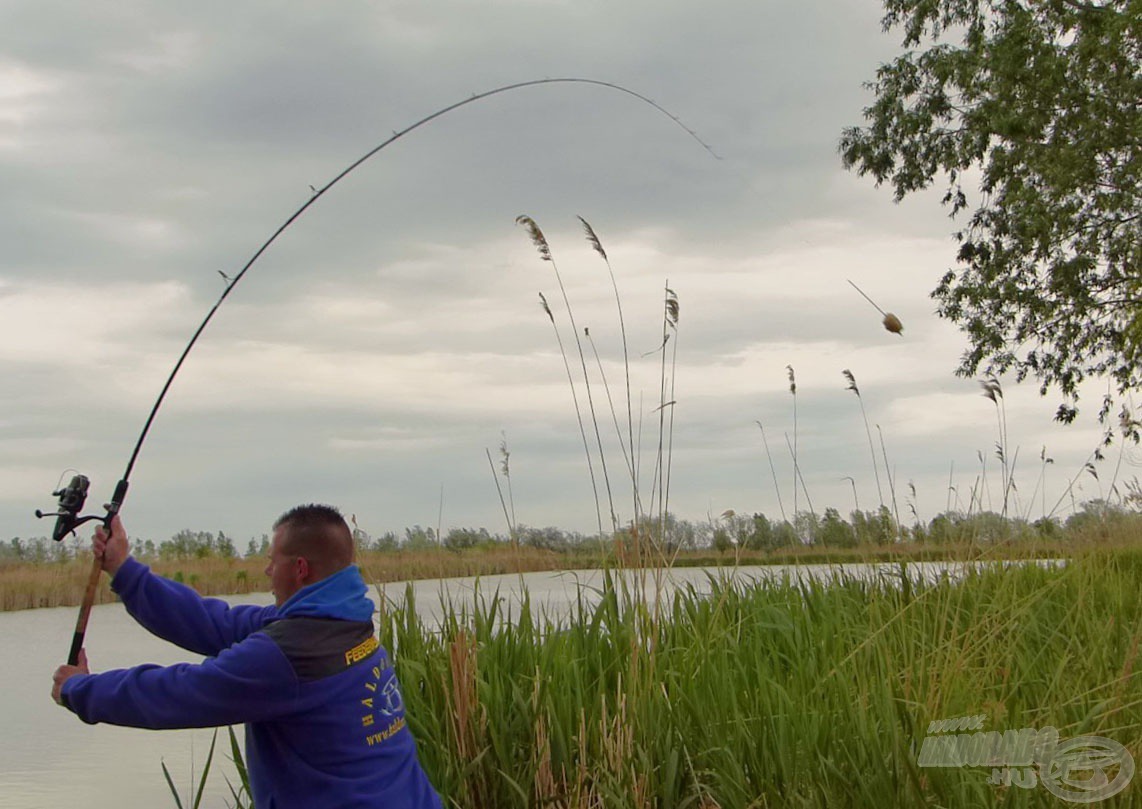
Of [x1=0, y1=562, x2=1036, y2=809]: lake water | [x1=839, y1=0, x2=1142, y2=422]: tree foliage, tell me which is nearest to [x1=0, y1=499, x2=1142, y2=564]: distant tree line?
[x1=0, y1=562, x2=1036, y2=809]: lake water

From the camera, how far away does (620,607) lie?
5930 millimetres

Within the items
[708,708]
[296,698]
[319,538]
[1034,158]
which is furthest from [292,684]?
[1034,158]

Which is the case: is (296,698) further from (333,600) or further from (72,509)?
(72,509)

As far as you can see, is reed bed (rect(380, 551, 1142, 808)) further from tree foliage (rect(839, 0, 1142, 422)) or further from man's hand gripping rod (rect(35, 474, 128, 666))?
tree foliage (rect(839, 0, 1142, 422))

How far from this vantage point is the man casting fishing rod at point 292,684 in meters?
3.24

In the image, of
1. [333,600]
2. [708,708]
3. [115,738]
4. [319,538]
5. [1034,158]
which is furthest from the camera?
[1034,158]

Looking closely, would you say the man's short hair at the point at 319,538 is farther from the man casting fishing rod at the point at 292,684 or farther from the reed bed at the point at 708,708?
the reed bed at the point at 708,708

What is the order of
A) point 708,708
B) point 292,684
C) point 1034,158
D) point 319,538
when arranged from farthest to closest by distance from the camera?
point 1034,158
point 708,708
point 319,538
point 292,684

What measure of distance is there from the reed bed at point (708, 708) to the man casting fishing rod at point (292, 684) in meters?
0.98

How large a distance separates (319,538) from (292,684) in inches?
19.7

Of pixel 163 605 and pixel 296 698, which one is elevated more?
pixel 163 605

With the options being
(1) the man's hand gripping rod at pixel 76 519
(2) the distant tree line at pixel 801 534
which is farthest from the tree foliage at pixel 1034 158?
(1) the man's hand gripping rod at pixel 76 519

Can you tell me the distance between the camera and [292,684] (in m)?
3.27

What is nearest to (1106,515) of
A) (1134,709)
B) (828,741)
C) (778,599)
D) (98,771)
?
(778,599)
